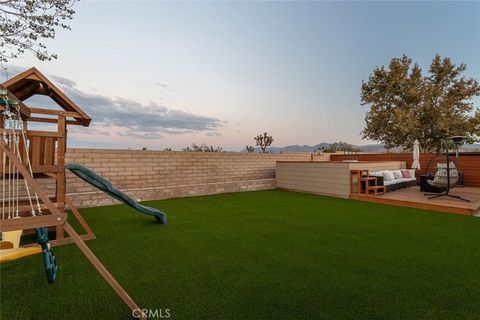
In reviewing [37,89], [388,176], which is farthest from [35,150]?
[388,176]

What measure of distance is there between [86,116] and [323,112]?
11577 mm

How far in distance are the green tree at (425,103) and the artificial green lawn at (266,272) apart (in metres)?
13.3

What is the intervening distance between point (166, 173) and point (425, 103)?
16.8 metres

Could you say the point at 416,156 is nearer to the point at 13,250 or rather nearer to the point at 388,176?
the point at 388,176

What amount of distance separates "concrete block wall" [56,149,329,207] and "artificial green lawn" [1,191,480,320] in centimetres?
242

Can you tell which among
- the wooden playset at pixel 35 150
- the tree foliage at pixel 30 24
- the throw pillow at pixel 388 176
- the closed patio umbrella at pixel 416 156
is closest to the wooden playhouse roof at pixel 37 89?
the wooden playset at pixel 35 150

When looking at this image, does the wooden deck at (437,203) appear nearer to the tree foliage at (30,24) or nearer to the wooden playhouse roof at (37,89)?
the wooden playhouse roof at (37,89)

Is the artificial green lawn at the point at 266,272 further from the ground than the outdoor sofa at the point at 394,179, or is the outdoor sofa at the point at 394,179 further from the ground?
the outdoor sofa at the point at 394,179

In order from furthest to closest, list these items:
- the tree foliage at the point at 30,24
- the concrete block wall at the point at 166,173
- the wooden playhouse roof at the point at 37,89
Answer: the concrete block wall at the point at 166,173 < the tree foliage at the point at 30,24 < the wooden playhouse roof at the point at 37,89

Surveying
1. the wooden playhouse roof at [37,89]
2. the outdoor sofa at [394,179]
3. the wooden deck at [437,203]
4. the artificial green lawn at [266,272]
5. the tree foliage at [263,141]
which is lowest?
the artificial green lawn at [266,272]

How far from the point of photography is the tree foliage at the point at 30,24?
581 cm

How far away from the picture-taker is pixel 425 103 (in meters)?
15.6

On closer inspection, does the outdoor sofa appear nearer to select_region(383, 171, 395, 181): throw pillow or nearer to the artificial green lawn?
select_region(383, 171, 395, 181): throw pillow

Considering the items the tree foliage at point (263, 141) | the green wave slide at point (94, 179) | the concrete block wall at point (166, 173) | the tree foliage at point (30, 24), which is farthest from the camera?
the tree foliage at point (263, 141)
